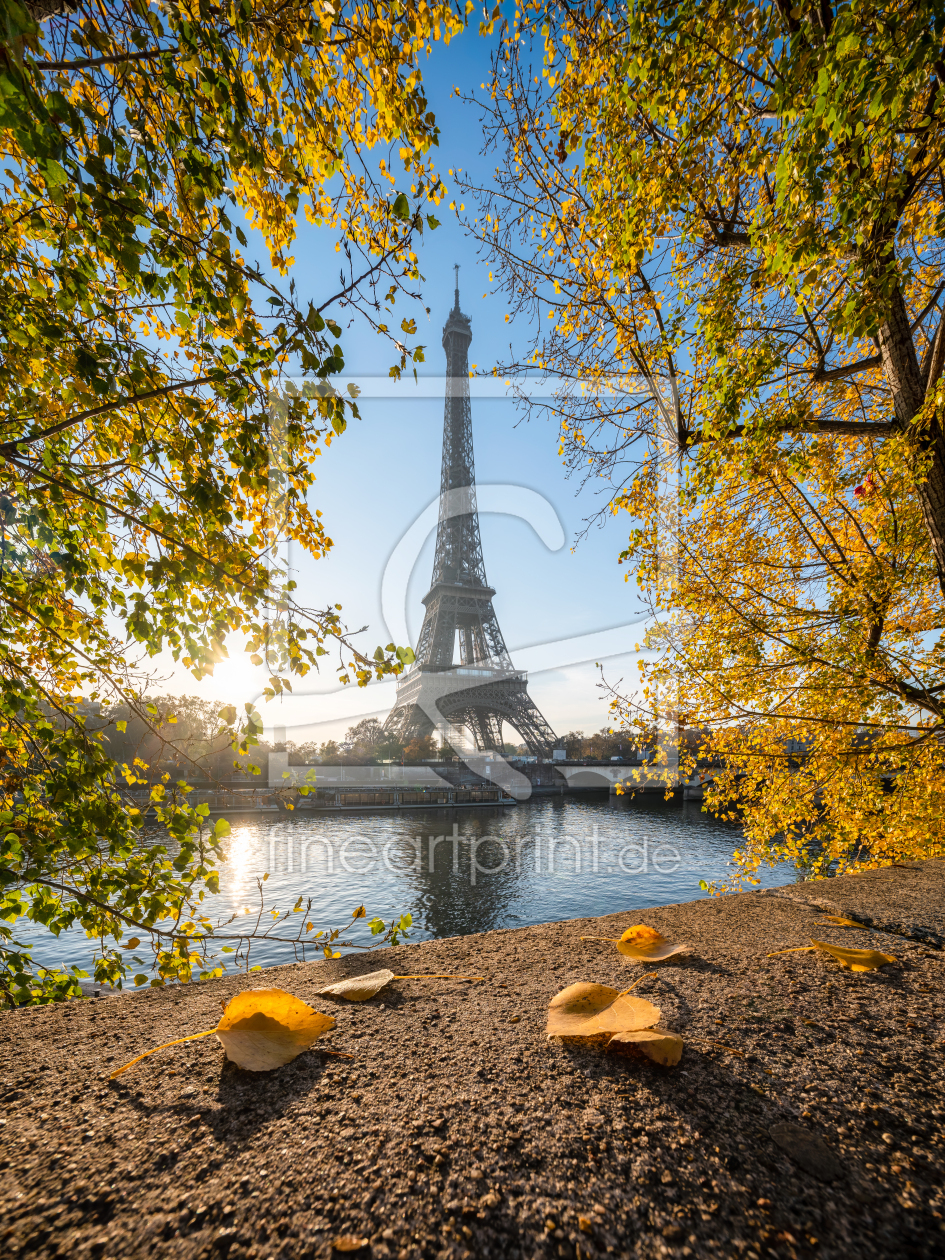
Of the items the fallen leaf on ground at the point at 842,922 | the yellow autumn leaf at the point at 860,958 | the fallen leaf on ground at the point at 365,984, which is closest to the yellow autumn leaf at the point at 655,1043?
the fallen leaf on ground at the point at 365,984

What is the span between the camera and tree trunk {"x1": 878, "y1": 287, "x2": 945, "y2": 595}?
3.76 meters

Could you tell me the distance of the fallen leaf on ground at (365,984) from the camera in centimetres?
178

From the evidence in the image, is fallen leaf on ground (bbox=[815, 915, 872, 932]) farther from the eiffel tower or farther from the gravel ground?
the eiffel tower

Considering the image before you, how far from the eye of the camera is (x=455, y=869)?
23.0m

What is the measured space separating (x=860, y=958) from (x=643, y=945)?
2.63ft

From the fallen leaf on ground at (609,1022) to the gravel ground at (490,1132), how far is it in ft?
0.15

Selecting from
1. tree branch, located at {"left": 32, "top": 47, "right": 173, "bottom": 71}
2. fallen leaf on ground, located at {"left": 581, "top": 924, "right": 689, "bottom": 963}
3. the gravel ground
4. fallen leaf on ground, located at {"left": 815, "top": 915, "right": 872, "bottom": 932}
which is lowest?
fallen leaf on ground, located at {"left": 815, "top": 915, "right": 872, "bottom": 932}

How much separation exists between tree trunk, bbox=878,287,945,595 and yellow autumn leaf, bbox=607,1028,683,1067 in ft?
13.8

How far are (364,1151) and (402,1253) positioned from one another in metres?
0.25

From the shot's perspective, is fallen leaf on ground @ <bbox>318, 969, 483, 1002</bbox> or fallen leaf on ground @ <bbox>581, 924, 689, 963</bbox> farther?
fallen leaf on ground @ <bbox>581, 924, 689, 963</bbox>

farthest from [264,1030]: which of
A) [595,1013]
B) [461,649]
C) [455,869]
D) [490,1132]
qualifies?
[461,649]

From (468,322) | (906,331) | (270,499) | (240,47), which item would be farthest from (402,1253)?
(468,322)

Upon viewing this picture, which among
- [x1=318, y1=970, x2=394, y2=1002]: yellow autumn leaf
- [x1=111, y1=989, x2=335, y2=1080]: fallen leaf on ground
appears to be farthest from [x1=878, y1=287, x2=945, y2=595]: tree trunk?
[x1=111, y1=989, x2=335, y2=1080]: fallen leaf on ground

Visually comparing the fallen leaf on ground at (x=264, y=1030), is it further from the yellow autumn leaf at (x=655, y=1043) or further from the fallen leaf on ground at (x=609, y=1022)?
the yellow autumn leaf at (x=655, y=1043)
